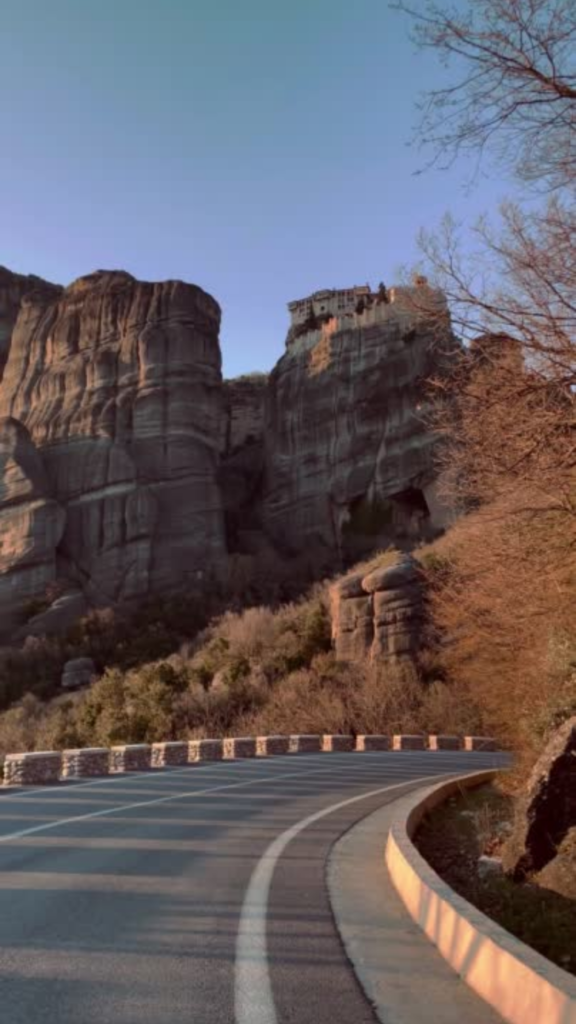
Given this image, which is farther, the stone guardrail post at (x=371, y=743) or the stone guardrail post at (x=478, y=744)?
the stone guardrail post at (x=478, y=744)

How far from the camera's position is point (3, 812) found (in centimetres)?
1162

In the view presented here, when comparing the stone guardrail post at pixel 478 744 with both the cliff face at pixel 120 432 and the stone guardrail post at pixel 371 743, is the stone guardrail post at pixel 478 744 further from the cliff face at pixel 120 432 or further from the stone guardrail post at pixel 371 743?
the cliff face at pixel 120 432

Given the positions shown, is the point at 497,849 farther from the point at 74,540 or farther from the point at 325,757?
the point at 74,540

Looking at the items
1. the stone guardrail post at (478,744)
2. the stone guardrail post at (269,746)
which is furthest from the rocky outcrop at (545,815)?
the stone guardrail post at (478,744)

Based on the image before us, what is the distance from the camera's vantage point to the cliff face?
70875 millimetres

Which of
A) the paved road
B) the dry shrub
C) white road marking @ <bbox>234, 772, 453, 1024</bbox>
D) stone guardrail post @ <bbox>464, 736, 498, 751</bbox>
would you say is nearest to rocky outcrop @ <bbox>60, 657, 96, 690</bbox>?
stone guardrail post @ <bbox>464, 736, 498, 751</bbox>

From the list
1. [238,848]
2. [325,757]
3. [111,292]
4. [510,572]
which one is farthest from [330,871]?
[111,292]

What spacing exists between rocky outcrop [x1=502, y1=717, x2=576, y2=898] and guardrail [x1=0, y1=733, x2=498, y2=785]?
1063 centimetres

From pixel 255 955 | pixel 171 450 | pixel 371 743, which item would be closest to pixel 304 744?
pixel 371 743

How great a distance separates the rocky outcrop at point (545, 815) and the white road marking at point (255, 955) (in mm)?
2223

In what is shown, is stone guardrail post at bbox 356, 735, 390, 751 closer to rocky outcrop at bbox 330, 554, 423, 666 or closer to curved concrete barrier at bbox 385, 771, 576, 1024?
rocky outcrop at bbox 330, 554, 423, 666

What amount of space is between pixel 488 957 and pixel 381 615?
40.7m

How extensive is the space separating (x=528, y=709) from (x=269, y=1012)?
906cm

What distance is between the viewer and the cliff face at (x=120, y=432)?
233 ft
